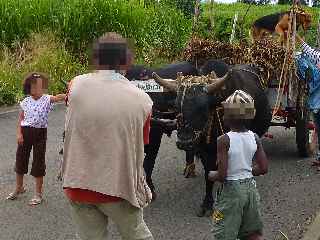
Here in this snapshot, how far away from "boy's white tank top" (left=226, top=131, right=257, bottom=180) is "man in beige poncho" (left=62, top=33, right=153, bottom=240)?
803mm

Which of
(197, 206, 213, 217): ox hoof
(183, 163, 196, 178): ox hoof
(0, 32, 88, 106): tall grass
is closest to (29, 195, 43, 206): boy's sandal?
(197, 206, 213, 217): ox hoof

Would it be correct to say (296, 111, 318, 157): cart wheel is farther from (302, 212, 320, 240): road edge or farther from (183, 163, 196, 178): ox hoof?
(302, 212, 320, 240): road edge

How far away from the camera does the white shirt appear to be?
23.5ft

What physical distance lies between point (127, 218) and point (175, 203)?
125 inches

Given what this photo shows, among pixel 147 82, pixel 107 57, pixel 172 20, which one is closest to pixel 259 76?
pixel 147 82

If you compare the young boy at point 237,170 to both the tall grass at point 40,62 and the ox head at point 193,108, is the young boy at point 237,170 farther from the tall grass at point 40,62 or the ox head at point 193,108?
the tall grass at point 40,62

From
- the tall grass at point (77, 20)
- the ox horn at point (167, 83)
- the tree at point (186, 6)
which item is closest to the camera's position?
the ox horn at point (167, 83)

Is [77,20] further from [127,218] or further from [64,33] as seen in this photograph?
[127,218]

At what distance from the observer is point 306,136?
31.7ft

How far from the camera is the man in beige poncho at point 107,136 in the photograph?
4277 millimetres

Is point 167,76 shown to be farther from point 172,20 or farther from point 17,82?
point 172,20

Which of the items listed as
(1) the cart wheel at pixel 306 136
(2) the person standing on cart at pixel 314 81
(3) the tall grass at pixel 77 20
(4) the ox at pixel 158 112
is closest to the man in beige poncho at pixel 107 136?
(4) the ox at pixel 158 112

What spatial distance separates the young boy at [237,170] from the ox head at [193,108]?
1.58 m

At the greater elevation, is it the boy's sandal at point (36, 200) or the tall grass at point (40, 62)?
the tall grass at point (40, 62)
